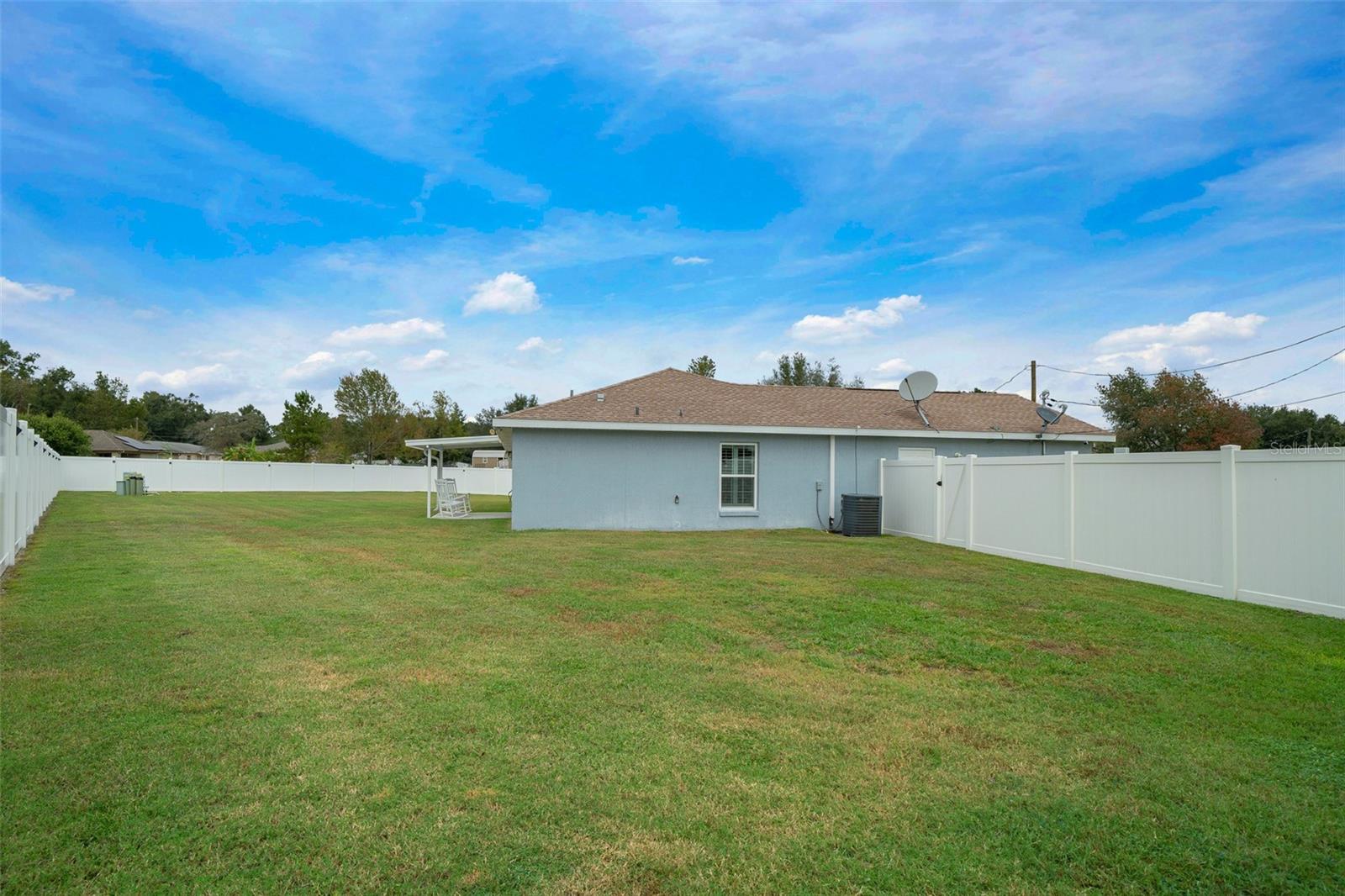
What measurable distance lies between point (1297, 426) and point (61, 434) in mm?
74059

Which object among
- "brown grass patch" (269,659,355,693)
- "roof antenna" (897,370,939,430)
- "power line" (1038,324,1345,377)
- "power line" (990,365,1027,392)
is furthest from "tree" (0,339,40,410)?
"power line" (1038,324,1345,377)

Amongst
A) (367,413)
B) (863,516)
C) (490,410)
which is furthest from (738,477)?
(490,410)

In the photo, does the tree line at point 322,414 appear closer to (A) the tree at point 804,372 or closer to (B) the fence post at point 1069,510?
(A) the tree at point 804,372

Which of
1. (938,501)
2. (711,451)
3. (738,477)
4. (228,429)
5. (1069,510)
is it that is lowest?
(938,501)

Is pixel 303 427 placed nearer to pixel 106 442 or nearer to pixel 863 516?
pixel 106 442

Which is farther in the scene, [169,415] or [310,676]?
[169,415]

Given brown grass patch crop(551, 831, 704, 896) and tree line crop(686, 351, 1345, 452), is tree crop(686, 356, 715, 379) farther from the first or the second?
brown grass patch crop(551, 831, 704, 896)

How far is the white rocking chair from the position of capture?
20781 millimetres

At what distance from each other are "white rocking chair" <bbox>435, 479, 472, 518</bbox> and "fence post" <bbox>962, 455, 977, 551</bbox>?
13786 mm

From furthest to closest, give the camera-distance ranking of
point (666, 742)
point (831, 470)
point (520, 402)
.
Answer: point (520, 402) → point (831, 470) → point (666, 742)

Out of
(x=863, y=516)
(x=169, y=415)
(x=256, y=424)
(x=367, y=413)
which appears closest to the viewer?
(x=863, y=516)

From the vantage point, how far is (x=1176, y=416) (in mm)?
29516

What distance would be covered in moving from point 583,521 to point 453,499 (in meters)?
6.77

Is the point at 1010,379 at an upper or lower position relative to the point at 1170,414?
upper
